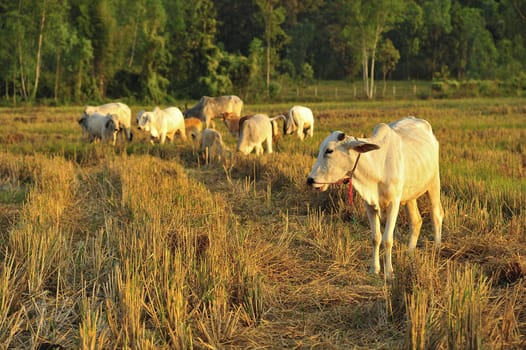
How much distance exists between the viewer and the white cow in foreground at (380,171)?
4.89 m

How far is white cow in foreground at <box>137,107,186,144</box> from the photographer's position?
15.3 metres

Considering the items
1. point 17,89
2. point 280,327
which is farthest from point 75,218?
point 17,89

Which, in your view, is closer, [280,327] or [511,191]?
[280,327]

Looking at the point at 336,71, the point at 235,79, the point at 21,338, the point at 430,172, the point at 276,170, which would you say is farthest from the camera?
the point at 336,71

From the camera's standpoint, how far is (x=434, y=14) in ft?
185

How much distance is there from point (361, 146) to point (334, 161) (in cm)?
26

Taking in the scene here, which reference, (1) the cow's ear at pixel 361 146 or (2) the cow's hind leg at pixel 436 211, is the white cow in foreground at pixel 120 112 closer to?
(2) the cow's hind leg at pixel 436 211

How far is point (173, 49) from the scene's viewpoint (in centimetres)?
4247

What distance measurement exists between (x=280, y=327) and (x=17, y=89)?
40079 millimetres

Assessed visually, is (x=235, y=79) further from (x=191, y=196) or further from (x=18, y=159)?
(x=191, y=196)

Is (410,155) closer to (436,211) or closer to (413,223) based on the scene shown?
(413,223)

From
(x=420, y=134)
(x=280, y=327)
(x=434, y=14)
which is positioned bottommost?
(x=280, y=327)

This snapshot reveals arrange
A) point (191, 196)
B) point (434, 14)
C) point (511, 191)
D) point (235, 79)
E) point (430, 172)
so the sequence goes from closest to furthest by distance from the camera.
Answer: point (430, 172) < point (511, 191) < point (191, 196) < point (235, 79) < point (434, 14)

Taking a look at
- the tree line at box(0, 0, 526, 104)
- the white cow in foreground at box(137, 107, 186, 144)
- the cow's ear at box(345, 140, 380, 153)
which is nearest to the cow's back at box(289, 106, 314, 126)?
the white cow in foreground at box(137, 107, 186, 144)
